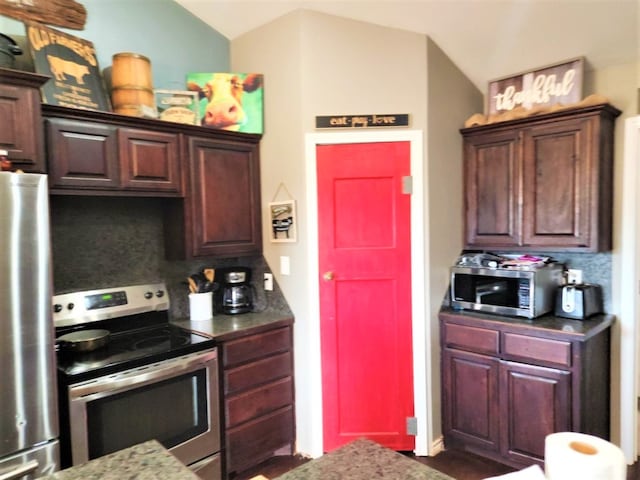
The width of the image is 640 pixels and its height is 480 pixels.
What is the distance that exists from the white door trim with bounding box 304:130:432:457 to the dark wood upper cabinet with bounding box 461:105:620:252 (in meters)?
0.49

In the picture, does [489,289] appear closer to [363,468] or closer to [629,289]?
[629,289]

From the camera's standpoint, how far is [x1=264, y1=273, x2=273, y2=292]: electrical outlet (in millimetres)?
2840

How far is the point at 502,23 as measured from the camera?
2508mm

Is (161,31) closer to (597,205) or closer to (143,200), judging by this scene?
Answer: (143,200)

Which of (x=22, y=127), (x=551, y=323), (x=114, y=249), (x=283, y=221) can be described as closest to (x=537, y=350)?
(x=551, y=323)

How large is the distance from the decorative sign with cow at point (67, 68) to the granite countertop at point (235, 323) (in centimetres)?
131

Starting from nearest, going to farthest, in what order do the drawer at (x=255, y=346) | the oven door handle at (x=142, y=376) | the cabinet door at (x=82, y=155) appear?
the oven door handle at (x=142, y=376) < the cabinet door at (x=82, y=155) < the drawer at (x=255, y=346)

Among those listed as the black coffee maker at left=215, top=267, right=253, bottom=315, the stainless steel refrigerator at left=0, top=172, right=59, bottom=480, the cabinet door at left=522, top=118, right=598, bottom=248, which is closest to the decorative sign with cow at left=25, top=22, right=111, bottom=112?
the stainless steel refrigerator at left=0, top=172, right=59, bottom=480

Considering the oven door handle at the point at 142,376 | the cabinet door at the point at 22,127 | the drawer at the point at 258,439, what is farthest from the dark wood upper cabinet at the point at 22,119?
the drawer at the point at 258,439

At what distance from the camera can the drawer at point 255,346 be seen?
94.5 inches

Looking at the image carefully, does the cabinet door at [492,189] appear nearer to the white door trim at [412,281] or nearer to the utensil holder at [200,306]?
the white door trim at [412,281]

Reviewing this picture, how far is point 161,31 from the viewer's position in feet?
8.91

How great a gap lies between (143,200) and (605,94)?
2.87m

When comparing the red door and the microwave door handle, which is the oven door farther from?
the microwave door handle
